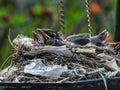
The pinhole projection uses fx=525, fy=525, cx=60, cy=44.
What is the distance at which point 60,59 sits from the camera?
216cm

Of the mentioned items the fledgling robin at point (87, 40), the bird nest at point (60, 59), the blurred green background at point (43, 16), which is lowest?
the bird nest at point (60, 59)

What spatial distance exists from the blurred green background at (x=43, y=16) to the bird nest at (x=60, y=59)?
9.94ft

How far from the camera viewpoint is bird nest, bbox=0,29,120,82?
80.6 inches

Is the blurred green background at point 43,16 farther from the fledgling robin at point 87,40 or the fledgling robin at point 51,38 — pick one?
the fledgling robin at point 51,38

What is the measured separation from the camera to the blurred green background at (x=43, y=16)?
557 centimetres

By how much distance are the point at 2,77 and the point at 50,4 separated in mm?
3811

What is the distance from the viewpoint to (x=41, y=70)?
208 centimetres

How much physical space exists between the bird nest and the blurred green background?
3028 millimetres

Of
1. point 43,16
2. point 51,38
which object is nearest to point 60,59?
point 51,38

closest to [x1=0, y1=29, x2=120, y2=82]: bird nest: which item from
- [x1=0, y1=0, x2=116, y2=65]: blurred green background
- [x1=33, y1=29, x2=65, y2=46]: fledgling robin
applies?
[x1=33, y1=29, x2=65, y2=46]: fledgling robin

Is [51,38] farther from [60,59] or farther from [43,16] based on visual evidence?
[43,16]

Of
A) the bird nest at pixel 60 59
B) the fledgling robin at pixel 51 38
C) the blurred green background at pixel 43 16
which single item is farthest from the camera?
the blurred green background at pixel 43 16

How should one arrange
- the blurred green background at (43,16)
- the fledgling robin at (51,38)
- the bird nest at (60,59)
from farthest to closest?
the blurred green background at (43,16)
the fledgling robin at (51,38)
the bird nest at (60,59)

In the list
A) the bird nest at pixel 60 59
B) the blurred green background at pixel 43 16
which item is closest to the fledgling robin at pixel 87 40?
the bird nest at pixel 60 59
